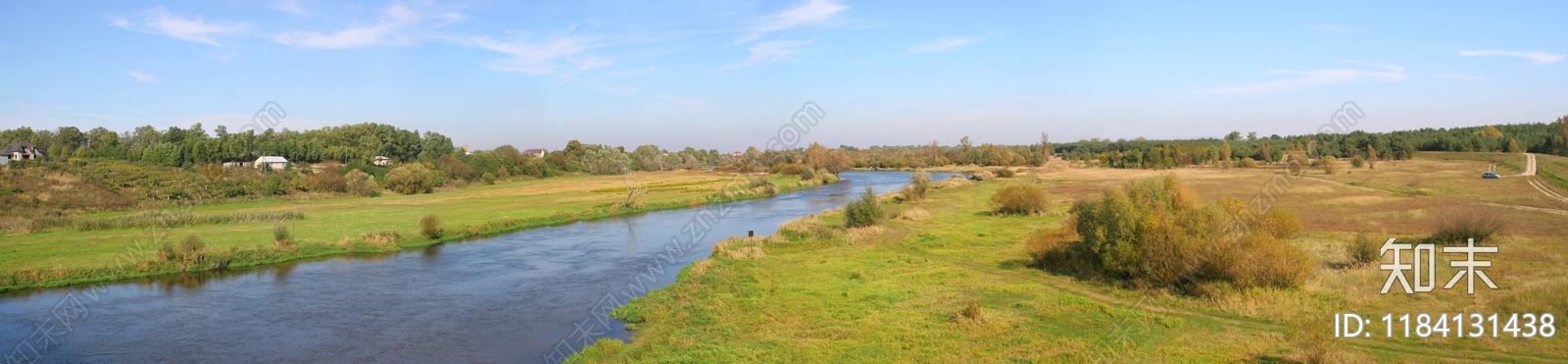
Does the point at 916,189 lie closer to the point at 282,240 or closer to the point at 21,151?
the point at 282,240

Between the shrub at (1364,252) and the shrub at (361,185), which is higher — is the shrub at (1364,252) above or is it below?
below

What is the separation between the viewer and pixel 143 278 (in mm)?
24188

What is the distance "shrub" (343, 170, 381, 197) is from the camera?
204ft

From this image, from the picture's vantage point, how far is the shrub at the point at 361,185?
62188mm

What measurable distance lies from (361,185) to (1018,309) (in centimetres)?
6169

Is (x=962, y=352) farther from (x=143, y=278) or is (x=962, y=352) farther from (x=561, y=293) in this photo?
(x=143, y=278)

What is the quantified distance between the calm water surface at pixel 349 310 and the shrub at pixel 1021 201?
1561 cm

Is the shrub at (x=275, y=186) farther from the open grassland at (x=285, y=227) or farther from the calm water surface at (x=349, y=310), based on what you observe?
the calm water surface at (x=349, y=310)

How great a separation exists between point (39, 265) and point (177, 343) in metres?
13.6

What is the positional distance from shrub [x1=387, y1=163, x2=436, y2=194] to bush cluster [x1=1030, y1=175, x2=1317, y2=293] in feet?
195

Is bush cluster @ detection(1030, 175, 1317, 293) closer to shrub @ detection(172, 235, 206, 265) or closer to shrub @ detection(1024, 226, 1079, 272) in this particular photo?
shrub @ detection(1024, 226, 1079, 272)

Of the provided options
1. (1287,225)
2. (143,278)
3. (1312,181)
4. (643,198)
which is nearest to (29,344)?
(143,278)

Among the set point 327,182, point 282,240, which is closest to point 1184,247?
point 282,240

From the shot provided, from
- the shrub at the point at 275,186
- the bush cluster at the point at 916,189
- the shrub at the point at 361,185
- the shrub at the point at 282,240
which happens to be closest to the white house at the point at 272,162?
the shrub at the point at 361,185
